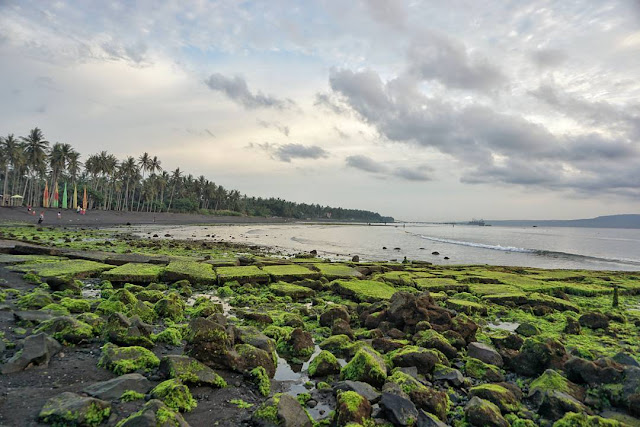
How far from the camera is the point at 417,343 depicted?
8.40m

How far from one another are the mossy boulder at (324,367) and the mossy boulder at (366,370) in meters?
0.26

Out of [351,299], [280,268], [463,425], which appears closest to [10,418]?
[463,425]

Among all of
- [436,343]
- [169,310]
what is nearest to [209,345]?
[169,310]

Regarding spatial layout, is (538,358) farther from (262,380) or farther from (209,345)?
(209,345)

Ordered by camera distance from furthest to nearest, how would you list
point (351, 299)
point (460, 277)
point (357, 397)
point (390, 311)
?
point (460, 277) → point (351, 299) → point (390, 311) → point (357, 397)

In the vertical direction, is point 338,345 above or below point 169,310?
below

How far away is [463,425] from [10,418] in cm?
636

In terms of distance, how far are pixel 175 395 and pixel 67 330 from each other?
356 cm

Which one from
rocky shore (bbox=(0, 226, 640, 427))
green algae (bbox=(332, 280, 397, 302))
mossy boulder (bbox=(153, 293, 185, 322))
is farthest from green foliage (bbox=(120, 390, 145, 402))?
green algae (bbox=(332, 280, 397, 302))

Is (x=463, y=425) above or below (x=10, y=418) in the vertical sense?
below

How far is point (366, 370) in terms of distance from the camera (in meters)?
6.49

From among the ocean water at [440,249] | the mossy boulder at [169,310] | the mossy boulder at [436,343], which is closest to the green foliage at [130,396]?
the mossy boulder at [169,310]

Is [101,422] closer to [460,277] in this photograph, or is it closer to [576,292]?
[460,277]

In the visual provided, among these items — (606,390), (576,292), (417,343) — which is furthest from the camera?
(576,292)
